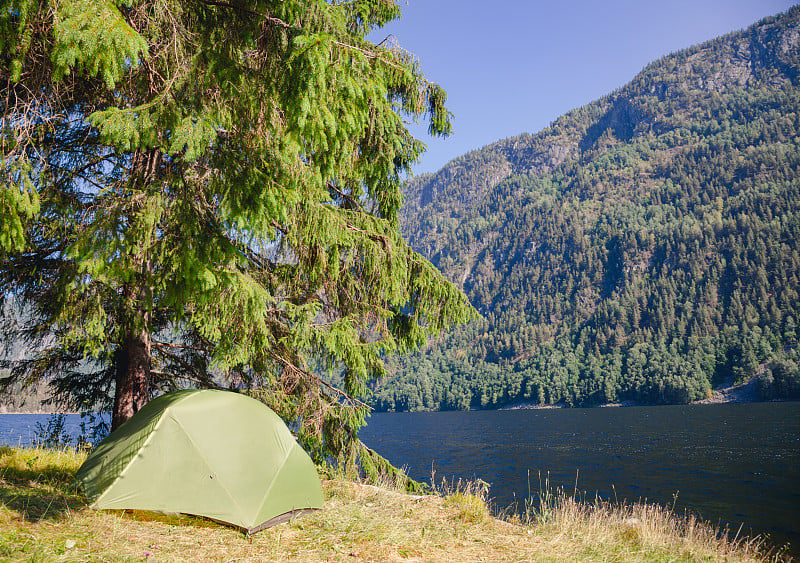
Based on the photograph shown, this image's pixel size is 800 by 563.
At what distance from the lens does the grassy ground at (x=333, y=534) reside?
408 centimetres

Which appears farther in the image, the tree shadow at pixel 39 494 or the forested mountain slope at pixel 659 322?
the forested mountain slope at pixel 659 322

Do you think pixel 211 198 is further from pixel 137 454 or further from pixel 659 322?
pixel 659 322

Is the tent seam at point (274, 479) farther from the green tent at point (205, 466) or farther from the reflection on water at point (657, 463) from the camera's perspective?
the reflection on water at point (657, 463)

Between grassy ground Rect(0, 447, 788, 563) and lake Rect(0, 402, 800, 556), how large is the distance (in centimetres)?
400

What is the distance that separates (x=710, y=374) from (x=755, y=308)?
29.9 meters

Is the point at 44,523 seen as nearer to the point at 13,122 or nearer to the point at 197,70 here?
the point at 13,122

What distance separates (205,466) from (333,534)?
1.56 metres

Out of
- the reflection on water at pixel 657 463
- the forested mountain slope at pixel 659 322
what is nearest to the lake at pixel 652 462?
the reflection on water at pixel 657 463

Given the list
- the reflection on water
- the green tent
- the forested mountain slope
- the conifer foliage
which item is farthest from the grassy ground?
the forested mountain slope

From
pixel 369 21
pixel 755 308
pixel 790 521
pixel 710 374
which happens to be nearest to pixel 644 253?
pixel 755 308

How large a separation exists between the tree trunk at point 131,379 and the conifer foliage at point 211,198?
0.02 m

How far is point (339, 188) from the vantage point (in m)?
8.42

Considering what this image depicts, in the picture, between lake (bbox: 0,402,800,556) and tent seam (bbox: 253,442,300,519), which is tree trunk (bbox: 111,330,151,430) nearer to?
tent seam (bbox: 253,442,300,519)

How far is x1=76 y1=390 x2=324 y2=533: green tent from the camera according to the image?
16.6 ft
